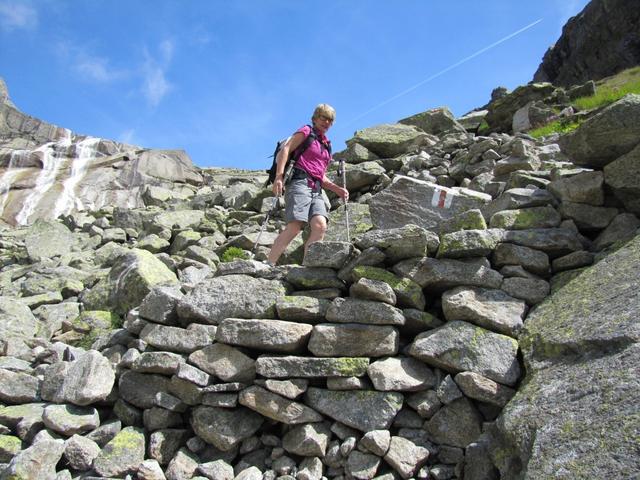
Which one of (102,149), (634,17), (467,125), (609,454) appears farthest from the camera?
(634,17)

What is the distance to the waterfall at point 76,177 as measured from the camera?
36584 millimetres

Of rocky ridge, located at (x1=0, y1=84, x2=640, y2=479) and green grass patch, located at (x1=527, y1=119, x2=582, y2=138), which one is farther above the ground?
green grass patch, located at (x1=527, y1=119, x2=582, y2=138)

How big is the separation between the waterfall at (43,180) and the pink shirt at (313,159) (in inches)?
1272

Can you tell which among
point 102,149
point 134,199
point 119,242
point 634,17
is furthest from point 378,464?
point 634,17

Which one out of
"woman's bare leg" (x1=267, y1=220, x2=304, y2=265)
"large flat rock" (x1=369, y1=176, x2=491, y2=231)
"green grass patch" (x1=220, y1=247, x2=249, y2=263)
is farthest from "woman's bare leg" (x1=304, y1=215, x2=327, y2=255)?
"green grass patch" (x1=220, y1=247, x2=249, y2=263)

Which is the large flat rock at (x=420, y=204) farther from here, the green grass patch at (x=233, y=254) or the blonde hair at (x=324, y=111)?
the green grass patch at (x=233, y=254)

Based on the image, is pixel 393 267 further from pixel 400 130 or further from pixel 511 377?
pixel 400 130

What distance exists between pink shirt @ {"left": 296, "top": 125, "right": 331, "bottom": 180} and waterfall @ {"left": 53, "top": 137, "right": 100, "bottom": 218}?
3214cm

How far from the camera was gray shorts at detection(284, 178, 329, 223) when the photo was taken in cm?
891

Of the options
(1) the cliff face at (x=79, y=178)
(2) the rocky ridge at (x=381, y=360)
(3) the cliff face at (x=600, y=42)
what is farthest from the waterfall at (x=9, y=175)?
(3) the cliff face at (x=600, y=42)

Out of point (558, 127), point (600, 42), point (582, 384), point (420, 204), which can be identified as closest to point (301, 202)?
point (420, 204)

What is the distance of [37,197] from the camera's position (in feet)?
123

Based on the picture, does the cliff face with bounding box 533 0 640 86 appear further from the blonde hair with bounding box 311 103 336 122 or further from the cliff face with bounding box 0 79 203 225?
the blonde hair with bounding box 311 103 336 122

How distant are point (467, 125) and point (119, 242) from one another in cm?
2000
